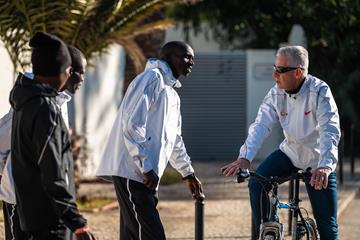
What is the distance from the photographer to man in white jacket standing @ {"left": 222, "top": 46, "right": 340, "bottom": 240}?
20.8ft

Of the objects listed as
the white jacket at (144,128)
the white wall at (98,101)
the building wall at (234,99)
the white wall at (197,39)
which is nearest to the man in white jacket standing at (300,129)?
the white jacket at (144,128)

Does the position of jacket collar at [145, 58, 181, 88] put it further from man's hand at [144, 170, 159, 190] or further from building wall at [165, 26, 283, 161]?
building wall at [165, 26, 283, 161]

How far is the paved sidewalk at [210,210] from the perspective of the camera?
9.75 metres

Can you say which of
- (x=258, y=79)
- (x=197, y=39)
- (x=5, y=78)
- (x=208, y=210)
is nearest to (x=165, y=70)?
(x=208, y=210)

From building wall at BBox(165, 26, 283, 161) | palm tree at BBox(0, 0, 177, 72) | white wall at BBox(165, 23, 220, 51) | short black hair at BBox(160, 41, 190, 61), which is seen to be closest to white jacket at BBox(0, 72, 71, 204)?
short black hair at BBox(160, 41, 190, 61)

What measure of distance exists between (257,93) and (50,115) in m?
15.0

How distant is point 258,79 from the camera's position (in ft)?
62.8

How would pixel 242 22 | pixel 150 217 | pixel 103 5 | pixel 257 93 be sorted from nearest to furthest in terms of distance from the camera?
pixel 150 217 < pixel 103 5 < pixel 257 93 < pixel 242 22

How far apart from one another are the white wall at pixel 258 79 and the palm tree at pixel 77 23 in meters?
7.55

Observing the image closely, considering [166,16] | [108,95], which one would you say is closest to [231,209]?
[108,95]

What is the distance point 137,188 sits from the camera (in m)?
Answer: 5.82

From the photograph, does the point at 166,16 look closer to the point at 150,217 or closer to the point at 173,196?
the point at 173,196

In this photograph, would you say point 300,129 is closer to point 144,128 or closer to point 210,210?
point 144,128

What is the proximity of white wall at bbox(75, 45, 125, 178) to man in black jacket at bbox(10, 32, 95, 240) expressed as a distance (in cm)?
970
